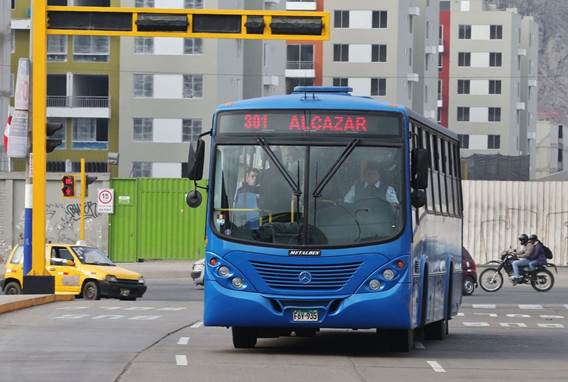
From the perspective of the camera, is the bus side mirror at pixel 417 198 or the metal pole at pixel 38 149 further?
the metal pole at pixel 38 149

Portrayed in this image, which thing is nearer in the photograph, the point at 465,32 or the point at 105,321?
the point at 105,321

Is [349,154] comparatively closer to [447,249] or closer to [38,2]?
[447,249]

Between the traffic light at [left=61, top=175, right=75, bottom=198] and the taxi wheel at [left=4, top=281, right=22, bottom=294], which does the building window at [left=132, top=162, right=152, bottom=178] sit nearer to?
the traffic light at [left=61, top=175, right=75, bottom=198]

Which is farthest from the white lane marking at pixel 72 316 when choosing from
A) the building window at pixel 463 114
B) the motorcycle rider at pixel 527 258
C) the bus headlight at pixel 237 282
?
A: the building window at pixel 463 114

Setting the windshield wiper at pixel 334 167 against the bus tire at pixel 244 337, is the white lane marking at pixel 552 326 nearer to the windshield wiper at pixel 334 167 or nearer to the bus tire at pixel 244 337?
the bus tire at pixel 244 337

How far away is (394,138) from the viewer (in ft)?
57.7

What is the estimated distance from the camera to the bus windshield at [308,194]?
17.1 meters

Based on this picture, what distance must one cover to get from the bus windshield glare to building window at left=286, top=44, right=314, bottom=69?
88705mm

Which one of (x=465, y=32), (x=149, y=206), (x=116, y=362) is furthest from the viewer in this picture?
(x=465, y=32)

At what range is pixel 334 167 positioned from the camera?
17.3 m

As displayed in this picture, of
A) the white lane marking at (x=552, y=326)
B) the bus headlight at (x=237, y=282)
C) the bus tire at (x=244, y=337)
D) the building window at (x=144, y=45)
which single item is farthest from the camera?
the building window at (x=144, y=45)

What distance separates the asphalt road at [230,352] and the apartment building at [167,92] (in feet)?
189

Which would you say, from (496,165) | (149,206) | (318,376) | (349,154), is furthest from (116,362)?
(496,165)

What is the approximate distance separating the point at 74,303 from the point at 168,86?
5682 cm
